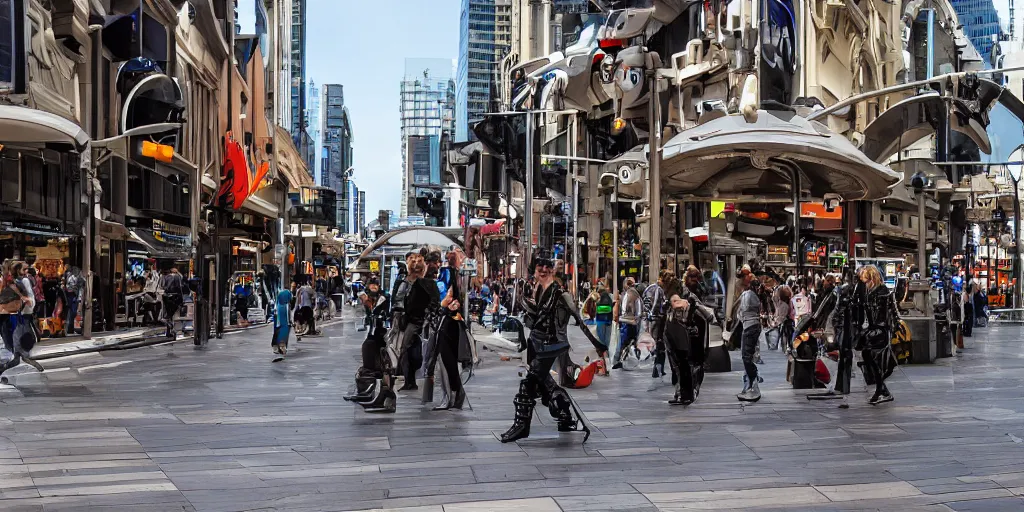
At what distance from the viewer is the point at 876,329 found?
15.7 meters

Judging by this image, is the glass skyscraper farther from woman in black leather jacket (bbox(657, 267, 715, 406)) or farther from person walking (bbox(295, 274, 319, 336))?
woman in black leather jacket (bbox(657, 267, 715, 406))

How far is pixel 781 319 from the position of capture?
27.2 metres

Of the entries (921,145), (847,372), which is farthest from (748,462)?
(921,145)

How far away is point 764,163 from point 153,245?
71.3ft

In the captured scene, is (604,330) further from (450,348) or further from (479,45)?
(479,45)

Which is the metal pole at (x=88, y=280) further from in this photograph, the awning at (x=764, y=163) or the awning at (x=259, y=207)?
the awning at (x=259, y=207)

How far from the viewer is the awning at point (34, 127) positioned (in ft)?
85.8

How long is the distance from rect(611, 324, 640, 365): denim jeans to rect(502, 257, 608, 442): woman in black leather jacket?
939cm

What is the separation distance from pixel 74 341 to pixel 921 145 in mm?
56415

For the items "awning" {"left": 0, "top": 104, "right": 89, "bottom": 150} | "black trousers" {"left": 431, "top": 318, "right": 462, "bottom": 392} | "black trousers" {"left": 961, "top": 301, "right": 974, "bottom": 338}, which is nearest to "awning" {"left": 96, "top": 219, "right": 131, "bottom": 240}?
"awning" {"left": 0, "top": 104, "right": 89, "bottom": 150}

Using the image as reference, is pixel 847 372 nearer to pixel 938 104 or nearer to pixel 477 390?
pixel 477 390

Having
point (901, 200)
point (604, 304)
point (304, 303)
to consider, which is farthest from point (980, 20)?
point (604, 304)

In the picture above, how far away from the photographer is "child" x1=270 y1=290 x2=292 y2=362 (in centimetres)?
2473

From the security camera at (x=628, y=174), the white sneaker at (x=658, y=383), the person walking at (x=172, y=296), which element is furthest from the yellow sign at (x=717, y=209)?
the white sneaker at (x=658, y=383)
